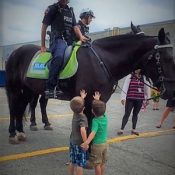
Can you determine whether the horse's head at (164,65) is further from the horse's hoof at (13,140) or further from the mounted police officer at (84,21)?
the horse's hoof at (13,140)

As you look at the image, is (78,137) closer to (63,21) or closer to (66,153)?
(66,153)

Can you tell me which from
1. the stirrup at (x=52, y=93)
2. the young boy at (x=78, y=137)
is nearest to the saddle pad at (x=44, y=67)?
the stirrup at (x=52, y=93)

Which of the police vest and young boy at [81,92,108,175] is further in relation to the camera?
the police vest

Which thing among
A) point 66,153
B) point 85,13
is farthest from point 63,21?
point 66,153

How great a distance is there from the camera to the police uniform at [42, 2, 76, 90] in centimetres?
316

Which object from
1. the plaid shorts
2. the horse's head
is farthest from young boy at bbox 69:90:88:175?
the horse's head

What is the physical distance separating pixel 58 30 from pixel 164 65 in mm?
1735

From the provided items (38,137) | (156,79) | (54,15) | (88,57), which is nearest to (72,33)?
(54,15)

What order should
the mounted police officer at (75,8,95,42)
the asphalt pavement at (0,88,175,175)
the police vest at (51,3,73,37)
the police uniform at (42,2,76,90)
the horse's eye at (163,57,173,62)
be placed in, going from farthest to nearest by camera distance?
1. the mounted police officer at (75,8,95,42)
2. the police vest at (51,3,73,37)
3. the police uniform at (42,2,76,90)
4. the asphalt pavement at (0,88,175,175)
5. the horse's eye at (163,57,173,62)

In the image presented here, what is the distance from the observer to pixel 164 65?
2920mm

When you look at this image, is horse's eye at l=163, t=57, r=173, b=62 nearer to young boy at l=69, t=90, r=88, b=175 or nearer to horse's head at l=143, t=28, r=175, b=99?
horse's head at l=143, t=28, r=175, b=99

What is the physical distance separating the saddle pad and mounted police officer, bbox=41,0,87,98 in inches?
4.7

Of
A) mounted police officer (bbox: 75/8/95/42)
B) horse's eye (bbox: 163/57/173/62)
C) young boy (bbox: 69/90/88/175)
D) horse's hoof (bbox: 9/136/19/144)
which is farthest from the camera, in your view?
mounted police officer (bbox: 75/8/95/42)

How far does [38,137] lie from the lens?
4625 millimetres
